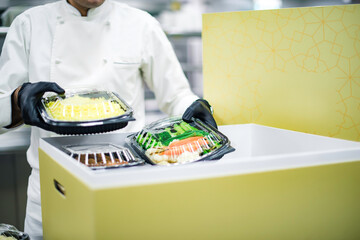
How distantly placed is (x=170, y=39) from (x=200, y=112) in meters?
1.74

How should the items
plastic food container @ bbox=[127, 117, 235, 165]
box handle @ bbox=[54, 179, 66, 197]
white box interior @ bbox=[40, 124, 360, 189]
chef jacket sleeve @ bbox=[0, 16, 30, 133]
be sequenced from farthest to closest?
chef jacket sleeve @ bbox=[0, 16, 30, 133] → plastic food container @ bbox=[127, 117, 235, 165] → box handle @ bbox=[54, 179, 66, 197] → white box interior @ bbox=[40, 124, 360, 189]

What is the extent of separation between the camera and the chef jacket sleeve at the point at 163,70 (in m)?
1.78

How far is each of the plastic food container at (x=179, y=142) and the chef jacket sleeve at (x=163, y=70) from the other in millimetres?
592

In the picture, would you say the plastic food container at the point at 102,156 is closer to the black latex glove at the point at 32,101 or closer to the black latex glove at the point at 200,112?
the black latex glove at the point at 32,101

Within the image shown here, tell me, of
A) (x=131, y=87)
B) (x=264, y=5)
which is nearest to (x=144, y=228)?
(x=131, y=87)

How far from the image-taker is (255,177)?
0.72m

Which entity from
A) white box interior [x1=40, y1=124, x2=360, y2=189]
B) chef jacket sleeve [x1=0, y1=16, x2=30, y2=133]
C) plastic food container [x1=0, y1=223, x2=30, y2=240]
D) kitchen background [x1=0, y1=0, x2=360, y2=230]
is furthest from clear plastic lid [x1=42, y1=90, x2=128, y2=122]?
kitchen background [x1=0, y1=0, x2=360, y2=230]

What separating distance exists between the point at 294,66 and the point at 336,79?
5.4 inches

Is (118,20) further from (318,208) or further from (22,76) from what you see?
(318,208)

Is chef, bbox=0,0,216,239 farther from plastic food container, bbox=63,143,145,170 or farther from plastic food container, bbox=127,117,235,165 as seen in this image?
plastic food container, bbox=63,143,145,170

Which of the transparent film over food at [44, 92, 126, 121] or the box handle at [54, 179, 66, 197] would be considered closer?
the box handle at [54, 179, 66, 197]

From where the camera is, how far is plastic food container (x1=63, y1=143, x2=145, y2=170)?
36.3 inches

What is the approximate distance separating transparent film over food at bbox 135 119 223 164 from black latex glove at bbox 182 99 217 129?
0.10 feet

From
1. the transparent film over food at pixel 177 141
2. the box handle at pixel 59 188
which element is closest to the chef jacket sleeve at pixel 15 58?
the transparent film over food at pixel 177 141
